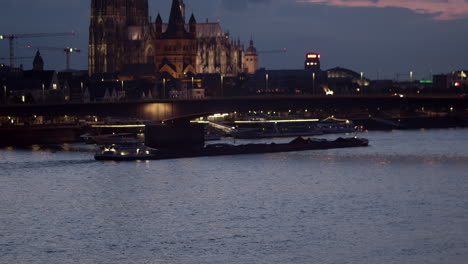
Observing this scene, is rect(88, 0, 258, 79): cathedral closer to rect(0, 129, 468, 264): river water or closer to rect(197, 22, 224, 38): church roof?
rect(197, 22, 224, 38): church roof

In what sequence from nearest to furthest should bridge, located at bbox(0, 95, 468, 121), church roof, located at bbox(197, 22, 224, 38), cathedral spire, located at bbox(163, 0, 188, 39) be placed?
bridge, located at bbox(0, 95, 468, 121) < cathedral spire, located at bbox(163, 0, 188, 39) < church roof, located at bbox(197, 22, 224, 38)

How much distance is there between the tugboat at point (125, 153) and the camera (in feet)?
232

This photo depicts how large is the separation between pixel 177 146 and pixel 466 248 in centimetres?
4778

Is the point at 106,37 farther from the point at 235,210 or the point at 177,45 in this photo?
the point at 235,210

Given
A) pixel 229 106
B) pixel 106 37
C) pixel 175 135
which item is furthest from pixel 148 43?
pixel 229 106

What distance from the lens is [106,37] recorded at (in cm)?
17312

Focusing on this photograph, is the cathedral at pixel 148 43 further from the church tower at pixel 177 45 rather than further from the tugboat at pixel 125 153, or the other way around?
the tugboat at pixel 125 153

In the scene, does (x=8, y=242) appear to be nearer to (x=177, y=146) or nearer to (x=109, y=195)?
(x=109, y=195)

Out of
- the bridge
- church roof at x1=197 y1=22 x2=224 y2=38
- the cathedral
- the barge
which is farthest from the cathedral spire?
the bridge

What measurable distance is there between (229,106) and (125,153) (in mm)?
10857

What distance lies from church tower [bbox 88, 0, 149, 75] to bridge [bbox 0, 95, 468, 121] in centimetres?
8913

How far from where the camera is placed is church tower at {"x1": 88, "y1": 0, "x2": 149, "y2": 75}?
567 feet

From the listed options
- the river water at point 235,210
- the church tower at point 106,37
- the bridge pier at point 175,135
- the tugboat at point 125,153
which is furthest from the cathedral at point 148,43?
the river water at point 235,210

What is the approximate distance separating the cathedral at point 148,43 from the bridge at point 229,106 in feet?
275
